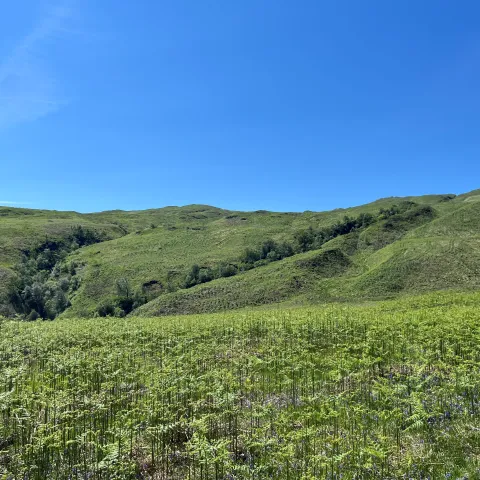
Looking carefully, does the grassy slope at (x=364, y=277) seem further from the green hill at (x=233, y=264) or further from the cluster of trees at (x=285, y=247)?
the cluster of trees at (x=285, y=247)

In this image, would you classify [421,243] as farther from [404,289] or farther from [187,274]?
[187,274]

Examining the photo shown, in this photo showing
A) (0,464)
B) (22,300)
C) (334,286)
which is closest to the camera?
(0,464)

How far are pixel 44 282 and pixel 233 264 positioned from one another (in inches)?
2916

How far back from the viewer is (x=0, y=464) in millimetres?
8117

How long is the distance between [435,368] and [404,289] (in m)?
61.0

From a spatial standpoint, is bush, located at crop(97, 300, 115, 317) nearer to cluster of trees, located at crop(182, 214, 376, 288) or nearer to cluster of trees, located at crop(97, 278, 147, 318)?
cluster of trees, located at crop(97, 278, 147, 318)

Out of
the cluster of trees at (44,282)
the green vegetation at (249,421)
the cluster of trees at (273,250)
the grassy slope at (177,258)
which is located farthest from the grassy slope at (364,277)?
the green vegetation at (249,421)

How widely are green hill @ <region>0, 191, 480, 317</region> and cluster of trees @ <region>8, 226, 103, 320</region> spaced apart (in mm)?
418

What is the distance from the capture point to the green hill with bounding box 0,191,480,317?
254ft

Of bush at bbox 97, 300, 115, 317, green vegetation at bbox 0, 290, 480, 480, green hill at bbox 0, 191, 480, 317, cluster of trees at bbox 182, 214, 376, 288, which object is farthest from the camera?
cluster of trees at bbox 182, 214, 376, 288

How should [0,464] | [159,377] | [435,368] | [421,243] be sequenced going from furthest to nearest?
[421,243] → [435,368] → [159,377] → [0,464]

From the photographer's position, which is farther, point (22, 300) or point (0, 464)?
point (22, 300)

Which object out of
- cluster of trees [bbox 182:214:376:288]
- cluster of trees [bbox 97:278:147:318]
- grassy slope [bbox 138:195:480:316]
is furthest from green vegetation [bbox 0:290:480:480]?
cluster of trees [bbox 182:214:376:288]

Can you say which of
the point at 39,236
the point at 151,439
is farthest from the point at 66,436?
the point at 39,236
